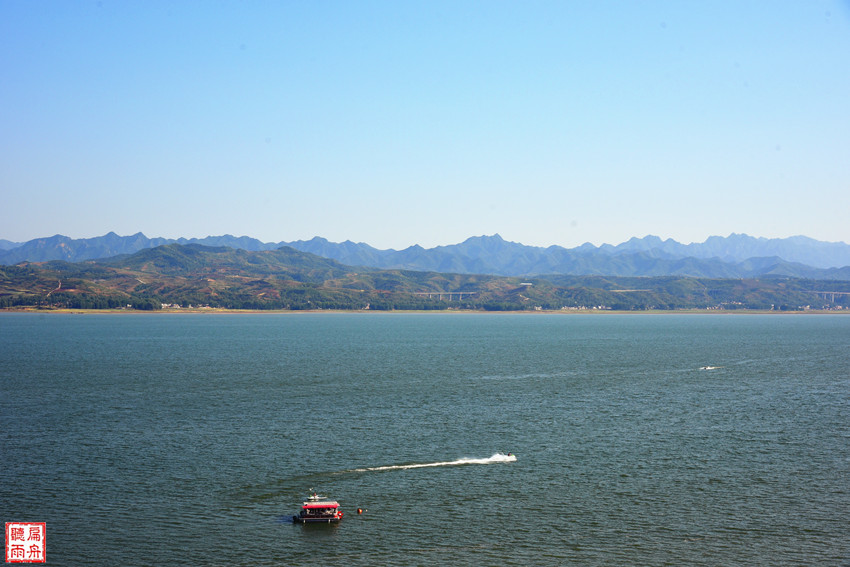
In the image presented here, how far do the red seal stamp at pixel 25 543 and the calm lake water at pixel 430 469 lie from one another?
1.07m

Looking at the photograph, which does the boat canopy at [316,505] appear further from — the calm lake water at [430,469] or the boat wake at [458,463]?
the boat wake at [458,463]

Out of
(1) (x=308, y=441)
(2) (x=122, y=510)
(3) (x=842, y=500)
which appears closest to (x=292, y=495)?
(2) (x=122, y=510)

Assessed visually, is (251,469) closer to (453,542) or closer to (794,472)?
(453,542)

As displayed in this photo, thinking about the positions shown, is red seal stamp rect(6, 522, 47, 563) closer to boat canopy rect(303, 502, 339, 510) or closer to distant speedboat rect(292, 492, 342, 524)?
distant speedboat rect(292, 492, 342, 524)

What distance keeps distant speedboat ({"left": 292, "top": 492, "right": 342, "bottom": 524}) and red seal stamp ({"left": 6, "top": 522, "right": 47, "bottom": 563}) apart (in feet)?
53.0

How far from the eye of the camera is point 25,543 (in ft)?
142

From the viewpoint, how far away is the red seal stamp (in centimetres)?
4222

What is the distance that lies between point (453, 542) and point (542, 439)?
2995 centimetres

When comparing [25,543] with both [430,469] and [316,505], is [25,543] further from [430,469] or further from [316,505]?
[430,469]

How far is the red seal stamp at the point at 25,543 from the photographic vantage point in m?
42.2

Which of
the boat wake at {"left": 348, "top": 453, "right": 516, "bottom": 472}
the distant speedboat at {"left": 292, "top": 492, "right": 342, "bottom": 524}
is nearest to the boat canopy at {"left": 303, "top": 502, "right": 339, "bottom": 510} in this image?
the distant speedboat at {"left": 292, "top": 492, "right": 342, "bottom": 524}

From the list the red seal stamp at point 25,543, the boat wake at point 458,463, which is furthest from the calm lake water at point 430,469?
the red seal stamp at point 25,543

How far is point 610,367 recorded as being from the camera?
144500mm

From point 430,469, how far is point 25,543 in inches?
1253
